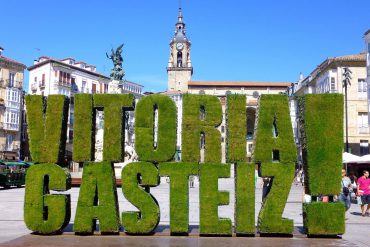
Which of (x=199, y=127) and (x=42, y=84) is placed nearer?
(x=199, y=127)

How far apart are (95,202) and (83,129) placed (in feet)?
6.91

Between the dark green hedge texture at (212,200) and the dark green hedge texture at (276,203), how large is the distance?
0.99 metres

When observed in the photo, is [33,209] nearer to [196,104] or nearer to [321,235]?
[196,104]

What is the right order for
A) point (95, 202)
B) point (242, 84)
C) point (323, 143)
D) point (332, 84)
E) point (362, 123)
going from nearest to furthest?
point (323, 143) < point (95, 202) < point (362, 123) < point (332, 84) < point (242, 84)

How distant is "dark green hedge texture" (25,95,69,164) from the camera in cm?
1330

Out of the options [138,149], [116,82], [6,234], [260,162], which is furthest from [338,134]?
[116,82]

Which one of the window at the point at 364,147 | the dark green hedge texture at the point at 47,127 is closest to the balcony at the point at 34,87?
the window at the point at 364,147

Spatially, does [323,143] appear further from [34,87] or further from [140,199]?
[34,87]

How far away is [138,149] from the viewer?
1327cm

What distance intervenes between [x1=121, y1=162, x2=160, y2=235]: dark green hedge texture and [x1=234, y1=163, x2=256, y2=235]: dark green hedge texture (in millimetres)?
Result: 2216

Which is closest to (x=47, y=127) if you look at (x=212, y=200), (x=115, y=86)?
(x=212, y=200)

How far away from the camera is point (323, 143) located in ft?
43.1

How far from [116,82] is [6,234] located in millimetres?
39706

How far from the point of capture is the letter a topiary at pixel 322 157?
1291cm
